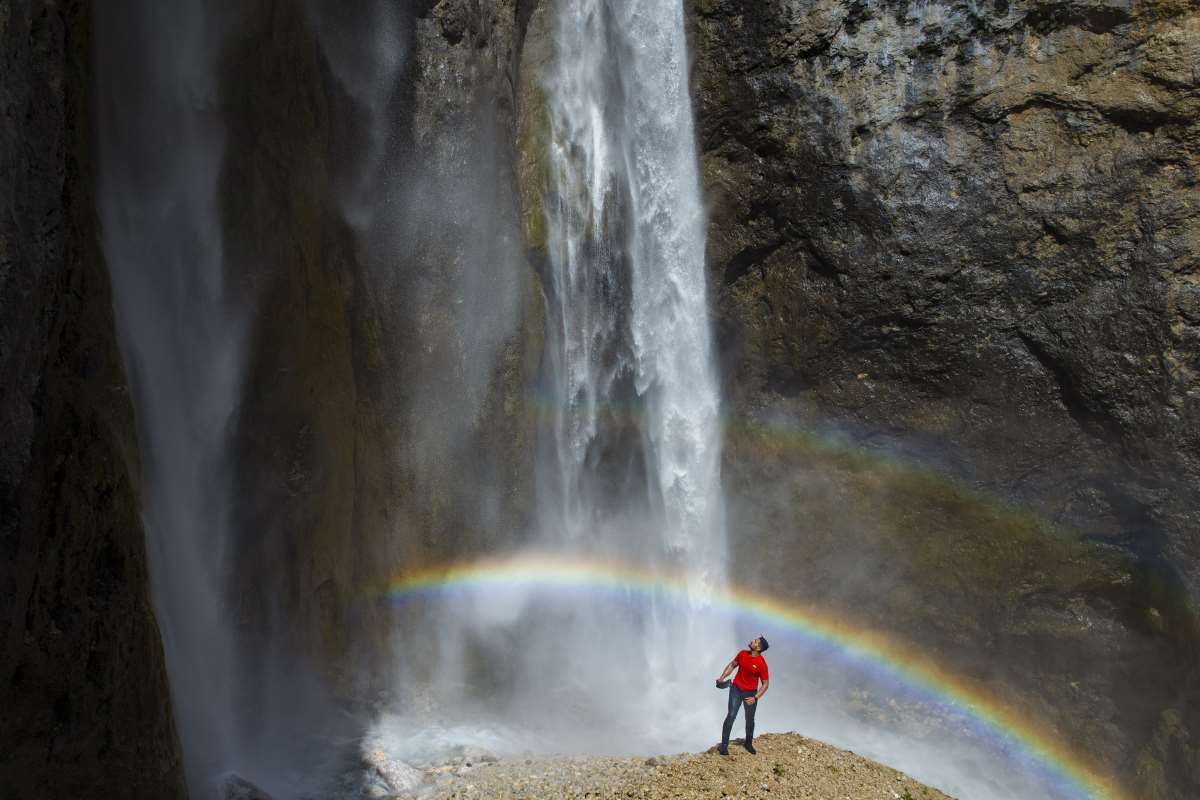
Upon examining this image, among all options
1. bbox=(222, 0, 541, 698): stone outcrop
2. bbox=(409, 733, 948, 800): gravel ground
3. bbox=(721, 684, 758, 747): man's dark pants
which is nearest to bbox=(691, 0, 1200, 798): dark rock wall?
bbox=(222, 0, 541, 698): stone outcrop

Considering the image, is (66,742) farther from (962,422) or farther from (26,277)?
(962,422)

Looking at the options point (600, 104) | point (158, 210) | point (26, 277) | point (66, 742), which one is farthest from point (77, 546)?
point (600, 104)

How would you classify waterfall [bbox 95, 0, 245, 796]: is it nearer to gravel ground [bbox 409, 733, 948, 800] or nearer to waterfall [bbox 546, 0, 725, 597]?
gravel ground [bbox 409, 733, 948, 800]

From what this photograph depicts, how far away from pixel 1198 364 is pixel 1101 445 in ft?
5.27

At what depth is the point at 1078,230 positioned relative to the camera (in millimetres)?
12711

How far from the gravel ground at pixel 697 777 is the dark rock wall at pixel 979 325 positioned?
4.34 metres

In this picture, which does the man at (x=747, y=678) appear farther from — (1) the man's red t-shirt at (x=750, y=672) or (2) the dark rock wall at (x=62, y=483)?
(2) the dark rock wall at (x=62, y=483)

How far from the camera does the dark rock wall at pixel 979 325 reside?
12328 mm

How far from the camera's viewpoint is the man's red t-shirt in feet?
31.5

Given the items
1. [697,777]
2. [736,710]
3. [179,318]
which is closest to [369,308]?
[179,318]

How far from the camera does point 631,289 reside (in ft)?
47.2

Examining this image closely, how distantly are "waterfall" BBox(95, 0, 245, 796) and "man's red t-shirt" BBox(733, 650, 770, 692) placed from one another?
5.07 meters

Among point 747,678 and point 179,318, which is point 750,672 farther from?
point 179,318

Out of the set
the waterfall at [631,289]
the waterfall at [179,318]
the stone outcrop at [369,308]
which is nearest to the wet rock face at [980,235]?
the waterfall at [631,289]
